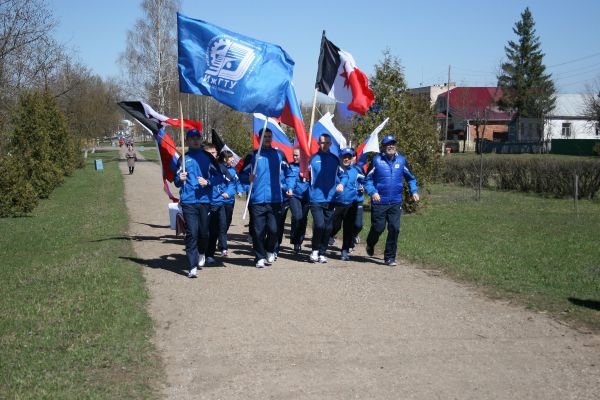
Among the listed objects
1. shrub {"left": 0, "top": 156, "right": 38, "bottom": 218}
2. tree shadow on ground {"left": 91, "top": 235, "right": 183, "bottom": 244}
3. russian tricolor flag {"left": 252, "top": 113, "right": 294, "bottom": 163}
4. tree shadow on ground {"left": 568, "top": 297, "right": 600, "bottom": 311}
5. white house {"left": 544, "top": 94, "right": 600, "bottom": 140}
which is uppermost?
white house {"left": 544, "top": 94, "right": 600, "bottom": 140}

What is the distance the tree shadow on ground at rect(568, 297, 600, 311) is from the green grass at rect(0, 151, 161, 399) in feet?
16.0

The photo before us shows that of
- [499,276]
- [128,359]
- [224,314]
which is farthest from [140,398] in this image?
[499,276]

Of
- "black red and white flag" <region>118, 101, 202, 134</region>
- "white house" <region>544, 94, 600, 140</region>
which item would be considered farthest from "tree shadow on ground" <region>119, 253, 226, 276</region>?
"white house" <region>544, 94, 600, 140</region>

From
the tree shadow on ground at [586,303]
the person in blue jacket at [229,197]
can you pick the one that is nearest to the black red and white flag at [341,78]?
the person in blue jacket at [229,197]

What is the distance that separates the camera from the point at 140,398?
15.4 feet

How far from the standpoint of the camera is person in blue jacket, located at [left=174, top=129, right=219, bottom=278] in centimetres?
898

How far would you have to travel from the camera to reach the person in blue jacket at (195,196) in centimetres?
898

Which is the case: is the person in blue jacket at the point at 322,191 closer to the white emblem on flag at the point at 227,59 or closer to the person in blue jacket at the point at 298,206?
the person in blue jacket at the point at 298,206

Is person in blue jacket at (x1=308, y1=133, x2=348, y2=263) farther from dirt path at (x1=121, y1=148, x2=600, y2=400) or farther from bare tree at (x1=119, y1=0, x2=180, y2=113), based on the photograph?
bare tree at (x1=119, y1=0, x2=180, y2=113)

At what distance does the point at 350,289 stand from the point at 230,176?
9.25ft

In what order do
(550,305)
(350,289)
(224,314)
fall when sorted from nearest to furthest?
(224,314)
(550,305)
(350,289)

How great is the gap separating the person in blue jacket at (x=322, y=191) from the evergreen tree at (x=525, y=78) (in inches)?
2802

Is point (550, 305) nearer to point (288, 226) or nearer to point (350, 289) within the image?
point (350, 289)

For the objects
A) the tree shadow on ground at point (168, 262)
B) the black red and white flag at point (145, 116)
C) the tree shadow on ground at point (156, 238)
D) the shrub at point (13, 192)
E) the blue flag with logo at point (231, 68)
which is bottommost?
the tree shadow on ground at point (168, 262)
